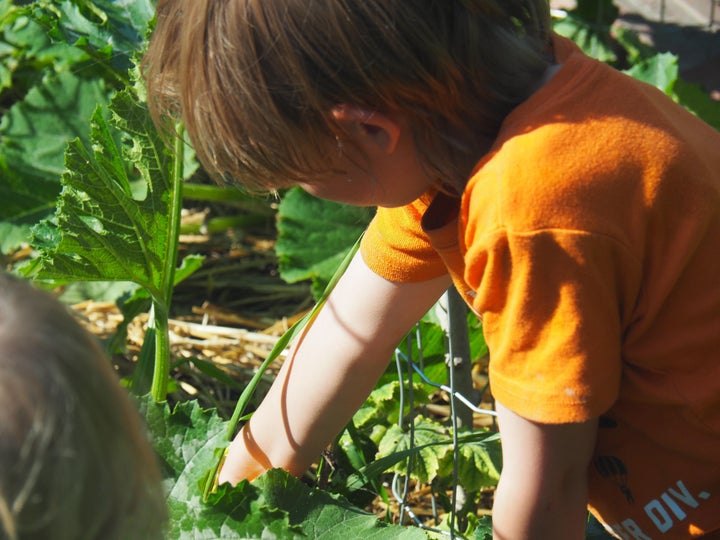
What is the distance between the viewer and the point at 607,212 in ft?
3.32

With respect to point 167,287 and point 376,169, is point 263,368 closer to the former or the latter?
point 167,287

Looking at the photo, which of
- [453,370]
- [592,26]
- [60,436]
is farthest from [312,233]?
[60,436]

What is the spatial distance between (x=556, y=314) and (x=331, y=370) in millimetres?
517

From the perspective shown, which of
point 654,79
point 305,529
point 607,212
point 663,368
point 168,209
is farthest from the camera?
point 654,79

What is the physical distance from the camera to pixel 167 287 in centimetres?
167

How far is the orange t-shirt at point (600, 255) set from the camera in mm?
1005

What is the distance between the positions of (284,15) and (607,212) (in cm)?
34

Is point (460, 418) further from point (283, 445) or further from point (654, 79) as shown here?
point (654, 79)

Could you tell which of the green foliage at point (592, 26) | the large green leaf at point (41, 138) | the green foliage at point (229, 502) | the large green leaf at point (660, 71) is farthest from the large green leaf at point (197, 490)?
the green foliage at point (592, 26)

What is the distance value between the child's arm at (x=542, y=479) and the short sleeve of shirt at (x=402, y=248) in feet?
0.88

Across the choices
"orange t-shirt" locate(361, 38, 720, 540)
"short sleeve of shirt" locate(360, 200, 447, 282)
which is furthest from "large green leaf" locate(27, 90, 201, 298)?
"orange t-shirt" locate(361, 38, 720, 540)

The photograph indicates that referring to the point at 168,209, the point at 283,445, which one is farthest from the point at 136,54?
the point at 283,445

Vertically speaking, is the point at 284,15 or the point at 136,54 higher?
the point at 284,15

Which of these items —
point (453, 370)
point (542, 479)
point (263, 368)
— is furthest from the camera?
point (453, 370)
